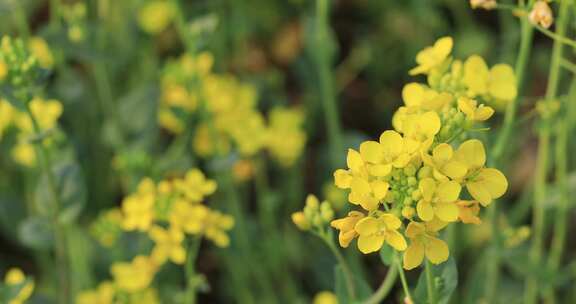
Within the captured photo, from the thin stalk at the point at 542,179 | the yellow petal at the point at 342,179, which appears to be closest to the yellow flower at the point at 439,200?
the yellow petal at the point at 342,179

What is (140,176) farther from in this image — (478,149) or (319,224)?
(478,149)

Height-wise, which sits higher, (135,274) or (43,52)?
(43,52)

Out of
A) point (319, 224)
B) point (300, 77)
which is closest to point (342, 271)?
point (319, 224)

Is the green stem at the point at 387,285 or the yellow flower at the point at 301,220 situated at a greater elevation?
the yellow flower at the point at 301,220

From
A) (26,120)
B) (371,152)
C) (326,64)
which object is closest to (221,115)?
(326,64)

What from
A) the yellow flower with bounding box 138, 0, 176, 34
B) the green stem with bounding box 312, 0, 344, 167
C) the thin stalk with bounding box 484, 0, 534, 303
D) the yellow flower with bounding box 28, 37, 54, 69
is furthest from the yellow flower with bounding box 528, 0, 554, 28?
the yellow flower with bounding box 28, 37, 54, 69

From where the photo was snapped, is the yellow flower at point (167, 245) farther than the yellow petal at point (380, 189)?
Yes

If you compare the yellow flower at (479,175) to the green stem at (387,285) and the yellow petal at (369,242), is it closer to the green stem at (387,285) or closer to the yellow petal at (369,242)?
the yellow petal at (369,242)

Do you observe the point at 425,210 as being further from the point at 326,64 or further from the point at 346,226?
the point at 326,64
